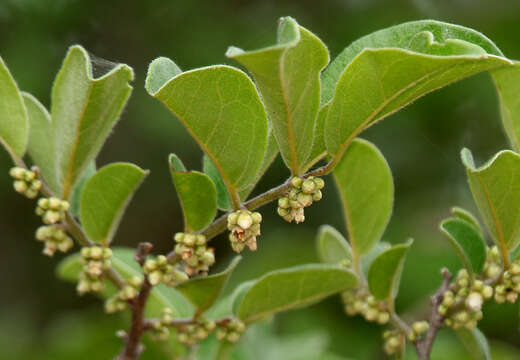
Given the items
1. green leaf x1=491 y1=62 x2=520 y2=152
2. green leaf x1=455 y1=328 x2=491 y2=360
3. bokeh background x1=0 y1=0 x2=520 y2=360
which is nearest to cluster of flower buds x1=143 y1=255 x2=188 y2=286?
green leaf x1=455 y1=328 x2=491 y2=360

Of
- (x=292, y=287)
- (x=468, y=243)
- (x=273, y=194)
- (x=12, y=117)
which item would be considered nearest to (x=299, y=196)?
(x=273, y=194)

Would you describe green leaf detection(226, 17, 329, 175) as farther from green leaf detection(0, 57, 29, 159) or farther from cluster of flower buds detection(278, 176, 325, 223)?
green leaf detection(0, 57, 29, 159)

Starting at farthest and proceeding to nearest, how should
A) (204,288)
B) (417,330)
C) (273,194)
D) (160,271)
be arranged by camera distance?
1. (417,330)
2. (204,288)
3. (160,271)
4. (273,194)

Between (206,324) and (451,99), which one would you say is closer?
(206,324)

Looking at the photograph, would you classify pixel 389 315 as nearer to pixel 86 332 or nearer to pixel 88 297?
pixel 86 332

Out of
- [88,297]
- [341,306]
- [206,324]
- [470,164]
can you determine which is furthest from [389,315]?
[88,297]

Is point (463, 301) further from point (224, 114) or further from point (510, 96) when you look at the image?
point (224, 114)
